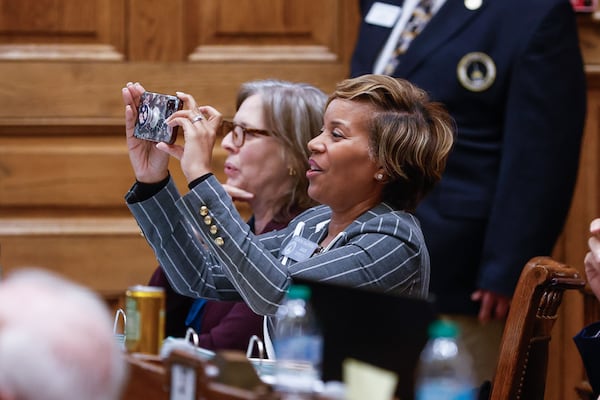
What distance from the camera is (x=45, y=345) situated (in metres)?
1.09

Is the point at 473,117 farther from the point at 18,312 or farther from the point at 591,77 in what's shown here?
the point at 18,312

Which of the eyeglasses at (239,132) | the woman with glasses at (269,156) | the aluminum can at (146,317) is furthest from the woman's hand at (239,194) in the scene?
→ the aluminum can at (146,317)

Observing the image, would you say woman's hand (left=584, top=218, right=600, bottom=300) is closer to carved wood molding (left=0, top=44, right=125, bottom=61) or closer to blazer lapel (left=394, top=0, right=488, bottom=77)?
blazer lapel (left=394, top=0, right=488, bottom=77)

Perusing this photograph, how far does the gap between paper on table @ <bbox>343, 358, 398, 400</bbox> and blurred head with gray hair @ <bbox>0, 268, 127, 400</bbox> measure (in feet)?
0.88

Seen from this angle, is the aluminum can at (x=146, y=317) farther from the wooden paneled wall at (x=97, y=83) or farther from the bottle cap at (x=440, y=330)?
the wooden paneled wall at (x=97, y=83)

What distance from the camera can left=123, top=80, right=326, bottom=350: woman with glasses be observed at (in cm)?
282

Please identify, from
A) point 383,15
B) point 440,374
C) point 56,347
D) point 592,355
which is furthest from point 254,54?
point 56,347

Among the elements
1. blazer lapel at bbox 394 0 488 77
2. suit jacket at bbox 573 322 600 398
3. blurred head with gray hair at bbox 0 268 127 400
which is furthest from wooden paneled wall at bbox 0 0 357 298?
blurred head with gray hair at bbox 0 268 127 400

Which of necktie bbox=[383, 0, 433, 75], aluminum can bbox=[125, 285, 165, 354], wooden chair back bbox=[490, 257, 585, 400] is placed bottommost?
wooden chair back bbox=[490, 257, 585, 400]

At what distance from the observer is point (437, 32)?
3168 mm

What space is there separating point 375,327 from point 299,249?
934mm

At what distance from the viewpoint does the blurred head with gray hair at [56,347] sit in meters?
1.08

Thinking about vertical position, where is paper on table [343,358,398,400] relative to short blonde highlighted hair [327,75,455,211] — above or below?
below

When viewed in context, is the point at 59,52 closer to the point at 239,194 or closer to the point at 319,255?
the point at 239,194
